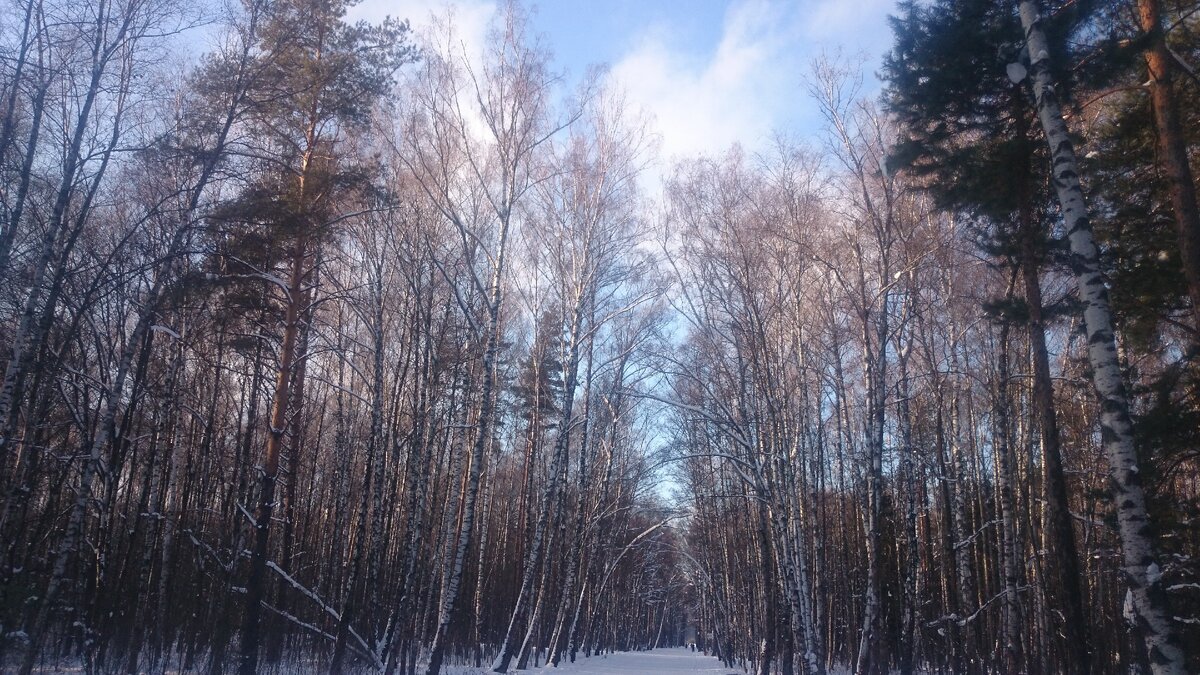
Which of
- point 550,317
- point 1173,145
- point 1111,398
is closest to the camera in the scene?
point 1111,398

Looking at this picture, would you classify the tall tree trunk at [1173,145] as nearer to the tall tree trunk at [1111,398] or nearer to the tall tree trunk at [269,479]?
the tall tree trunk at [1111,398]

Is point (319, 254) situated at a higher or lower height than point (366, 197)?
lower

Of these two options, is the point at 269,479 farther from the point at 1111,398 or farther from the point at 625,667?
the point at 625,667

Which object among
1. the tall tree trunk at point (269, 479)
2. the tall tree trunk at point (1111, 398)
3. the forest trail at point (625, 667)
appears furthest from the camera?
the forest trail at point (625, 667)

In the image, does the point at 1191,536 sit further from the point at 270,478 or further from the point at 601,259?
the point at 270,478

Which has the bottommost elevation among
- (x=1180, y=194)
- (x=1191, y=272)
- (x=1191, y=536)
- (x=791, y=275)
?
(x=1191, y=536)

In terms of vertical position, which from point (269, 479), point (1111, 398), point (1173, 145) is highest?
point (1173, 145)

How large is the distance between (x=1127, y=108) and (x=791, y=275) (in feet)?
20.6

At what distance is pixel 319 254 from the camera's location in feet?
39.7

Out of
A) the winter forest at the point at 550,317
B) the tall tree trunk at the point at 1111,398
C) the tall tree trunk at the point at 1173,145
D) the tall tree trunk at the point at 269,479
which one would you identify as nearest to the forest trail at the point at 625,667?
the winter forest at the point at 550,317

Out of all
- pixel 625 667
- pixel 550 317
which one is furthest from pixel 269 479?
pixel 625 667

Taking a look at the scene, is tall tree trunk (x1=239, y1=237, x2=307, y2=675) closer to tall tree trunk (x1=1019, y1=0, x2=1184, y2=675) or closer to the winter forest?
the winter forest

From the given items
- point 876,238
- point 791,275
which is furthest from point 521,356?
point 876,238

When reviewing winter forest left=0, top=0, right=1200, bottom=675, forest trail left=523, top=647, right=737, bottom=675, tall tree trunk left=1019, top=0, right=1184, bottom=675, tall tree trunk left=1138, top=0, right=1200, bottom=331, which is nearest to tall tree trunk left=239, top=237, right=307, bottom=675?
winter forest left=0, top=0, right=1200, bottom=675
